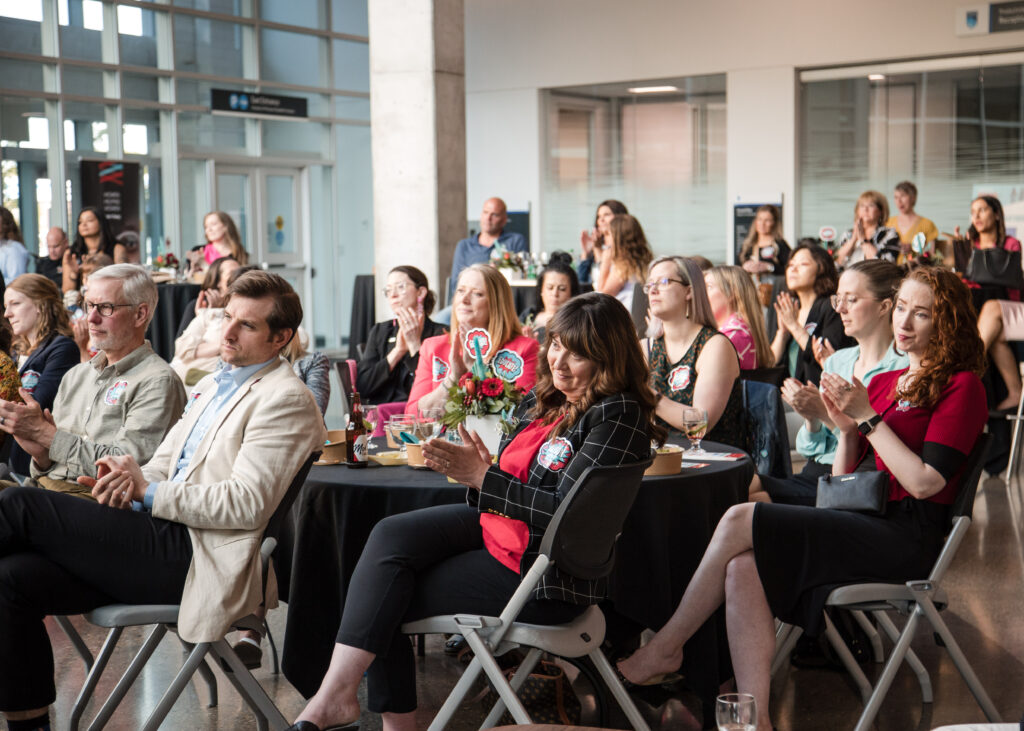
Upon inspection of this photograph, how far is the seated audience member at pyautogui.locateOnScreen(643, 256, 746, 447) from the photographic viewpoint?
4.20 metres

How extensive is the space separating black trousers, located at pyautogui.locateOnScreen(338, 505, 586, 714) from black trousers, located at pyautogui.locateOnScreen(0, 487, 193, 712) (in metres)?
0.50

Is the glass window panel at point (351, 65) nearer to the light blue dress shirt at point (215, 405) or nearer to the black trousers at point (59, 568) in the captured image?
the light blue dress shirt at point (215, 405)

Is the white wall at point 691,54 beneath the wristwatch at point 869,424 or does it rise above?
above

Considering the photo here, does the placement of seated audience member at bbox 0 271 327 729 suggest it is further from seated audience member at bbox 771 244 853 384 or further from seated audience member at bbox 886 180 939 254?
seated audience member at bbox 886 180 939 254

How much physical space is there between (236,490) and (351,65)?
14.6m

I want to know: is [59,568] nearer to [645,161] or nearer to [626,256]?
[626,256]

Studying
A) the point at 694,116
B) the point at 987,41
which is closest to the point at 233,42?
the point at 694,116

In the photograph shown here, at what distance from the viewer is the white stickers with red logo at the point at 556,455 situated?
291 centimetres

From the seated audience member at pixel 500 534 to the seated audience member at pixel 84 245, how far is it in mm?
8120

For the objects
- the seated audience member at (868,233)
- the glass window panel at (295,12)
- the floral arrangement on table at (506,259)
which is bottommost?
the floral arrangement on table at (506,259)

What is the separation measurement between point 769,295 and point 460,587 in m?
6.09

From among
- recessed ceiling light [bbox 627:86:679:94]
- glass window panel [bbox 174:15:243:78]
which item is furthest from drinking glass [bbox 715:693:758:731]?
glass window panel [bbox 174:15:243:78]

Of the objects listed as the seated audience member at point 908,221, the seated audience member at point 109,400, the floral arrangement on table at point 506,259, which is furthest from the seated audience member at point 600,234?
the seated audience member at point 109,400

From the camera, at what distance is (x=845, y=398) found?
10.8 feet
